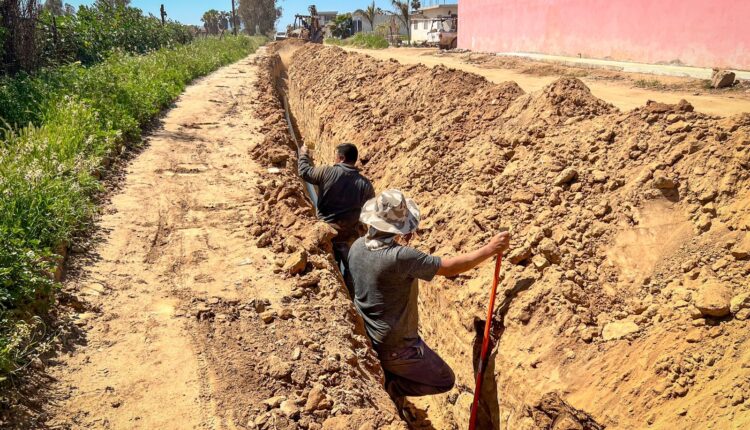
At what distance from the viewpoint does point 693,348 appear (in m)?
3.48

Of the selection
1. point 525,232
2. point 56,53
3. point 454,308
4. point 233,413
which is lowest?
point 454,308

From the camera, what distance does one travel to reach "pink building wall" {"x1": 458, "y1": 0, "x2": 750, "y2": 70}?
41.3ft

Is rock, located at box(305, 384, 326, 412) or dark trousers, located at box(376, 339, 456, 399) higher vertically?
rock, located at box(305, 384, 326, 412)

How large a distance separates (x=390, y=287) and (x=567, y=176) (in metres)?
2.39

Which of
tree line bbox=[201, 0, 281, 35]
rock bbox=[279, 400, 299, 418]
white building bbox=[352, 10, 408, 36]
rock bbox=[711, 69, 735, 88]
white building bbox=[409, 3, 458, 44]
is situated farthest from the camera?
tree line bbox=[201, 0, 281, 35]

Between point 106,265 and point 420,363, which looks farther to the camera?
point 106,265

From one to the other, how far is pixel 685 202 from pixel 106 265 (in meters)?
4.76

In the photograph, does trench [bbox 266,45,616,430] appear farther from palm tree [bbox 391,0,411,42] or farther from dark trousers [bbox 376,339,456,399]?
palm tree [bbox 391,0,411,42]

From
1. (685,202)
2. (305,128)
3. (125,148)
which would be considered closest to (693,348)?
(685,202)

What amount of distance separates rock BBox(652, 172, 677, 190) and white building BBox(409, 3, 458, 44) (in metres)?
36.7

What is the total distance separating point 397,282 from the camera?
3762mm

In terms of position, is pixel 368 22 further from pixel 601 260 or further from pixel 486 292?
pixel 601 260

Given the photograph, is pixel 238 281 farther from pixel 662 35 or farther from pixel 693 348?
pixel 662 35

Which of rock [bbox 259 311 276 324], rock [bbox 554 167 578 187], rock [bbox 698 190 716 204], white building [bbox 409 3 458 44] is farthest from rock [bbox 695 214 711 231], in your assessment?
white building [bbox 409 3 458 44]
